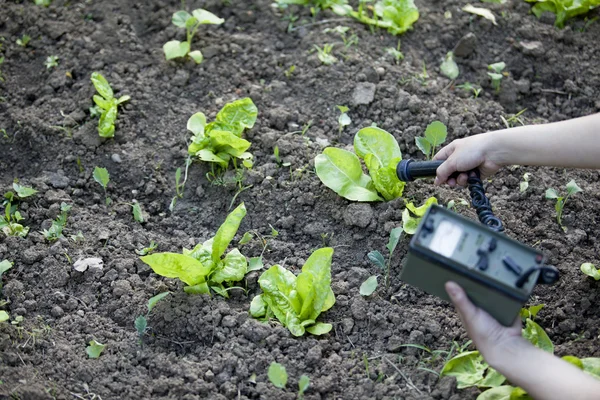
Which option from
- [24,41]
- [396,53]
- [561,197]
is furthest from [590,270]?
[24,41]

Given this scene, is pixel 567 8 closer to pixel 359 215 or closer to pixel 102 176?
pixel 359 215

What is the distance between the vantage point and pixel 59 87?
120 inches

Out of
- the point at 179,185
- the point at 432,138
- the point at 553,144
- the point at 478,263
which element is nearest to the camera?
the point at 478,263

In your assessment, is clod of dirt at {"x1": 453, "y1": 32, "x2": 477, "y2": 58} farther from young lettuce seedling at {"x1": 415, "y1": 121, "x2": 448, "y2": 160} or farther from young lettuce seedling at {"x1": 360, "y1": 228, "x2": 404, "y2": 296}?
young lettuce seedling at {"x1": 360, "y1": 228, "x2": 404, "y2": 296}

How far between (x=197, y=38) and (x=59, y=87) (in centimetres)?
65

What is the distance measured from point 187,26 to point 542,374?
2106 millimetres

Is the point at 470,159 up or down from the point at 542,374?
up

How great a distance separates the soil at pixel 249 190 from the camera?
85.0 inches

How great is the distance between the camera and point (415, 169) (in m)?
2.37

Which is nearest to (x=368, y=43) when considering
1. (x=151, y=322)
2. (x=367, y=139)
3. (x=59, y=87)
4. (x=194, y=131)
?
(x=367, y=139)

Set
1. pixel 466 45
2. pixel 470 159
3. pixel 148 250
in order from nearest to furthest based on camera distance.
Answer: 1. pixel 470 159
2. pixel 148 250
3. pixel 466 45

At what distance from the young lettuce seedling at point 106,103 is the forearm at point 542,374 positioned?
175 cm

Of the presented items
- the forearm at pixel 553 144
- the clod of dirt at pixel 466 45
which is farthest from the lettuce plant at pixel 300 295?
the clod of dirt at pixel 466 45

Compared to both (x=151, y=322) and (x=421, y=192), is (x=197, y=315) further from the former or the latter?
(x=421, y=192)
